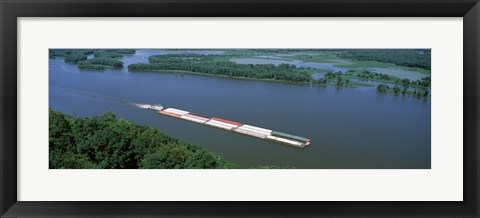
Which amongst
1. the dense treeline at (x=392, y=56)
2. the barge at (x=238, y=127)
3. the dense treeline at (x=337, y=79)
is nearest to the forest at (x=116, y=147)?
the barge at (x=238, y=127)

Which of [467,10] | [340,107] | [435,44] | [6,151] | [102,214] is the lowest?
[102,214]

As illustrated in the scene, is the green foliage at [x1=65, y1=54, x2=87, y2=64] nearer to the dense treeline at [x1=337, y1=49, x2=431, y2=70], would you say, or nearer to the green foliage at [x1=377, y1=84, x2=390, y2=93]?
the dense treeline at [x1=337, y1=49, x2=431, y2=70]

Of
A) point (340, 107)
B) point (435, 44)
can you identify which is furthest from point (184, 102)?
point (435, 44)

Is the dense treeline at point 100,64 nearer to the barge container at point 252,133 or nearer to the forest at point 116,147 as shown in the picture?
the forest at point 116,147

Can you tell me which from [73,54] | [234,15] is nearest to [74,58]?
[73,54]

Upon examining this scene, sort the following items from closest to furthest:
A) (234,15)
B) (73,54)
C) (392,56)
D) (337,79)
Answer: (234,15) < (392,56) < (73,54) < (337,79)

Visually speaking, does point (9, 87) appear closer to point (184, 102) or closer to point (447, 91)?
point (184, 102)

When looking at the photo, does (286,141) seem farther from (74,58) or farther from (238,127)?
(74,58)
